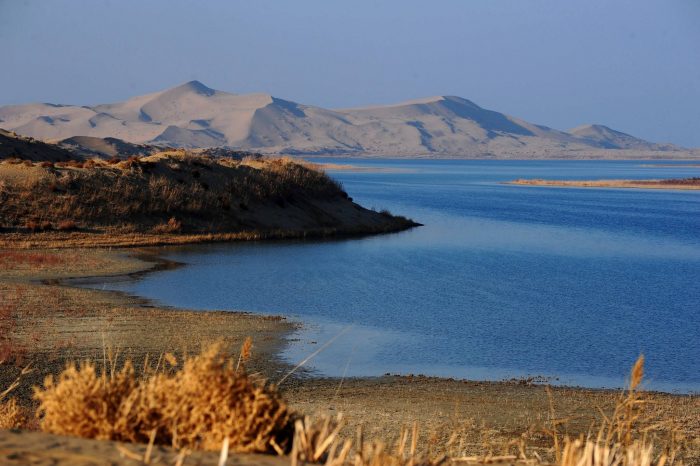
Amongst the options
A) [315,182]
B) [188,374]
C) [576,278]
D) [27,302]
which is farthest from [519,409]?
[315,182]

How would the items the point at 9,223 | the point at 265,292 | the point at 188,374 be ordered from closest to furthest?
the point at 188,374
the point at 265,292
the point at 9,223

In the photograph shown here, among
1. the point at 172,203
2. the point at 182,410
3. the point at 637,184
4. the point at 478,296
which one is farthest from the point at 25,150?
the point at 637,184

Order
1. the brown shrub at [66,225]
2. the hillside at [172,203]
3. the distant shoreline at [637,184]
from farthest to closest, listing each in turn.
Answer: the distant shoreline at [637,184]
the hillside at [172,203]
the brown shrub at [66,225]

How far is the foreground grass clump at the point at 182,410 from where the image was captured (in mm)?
5867

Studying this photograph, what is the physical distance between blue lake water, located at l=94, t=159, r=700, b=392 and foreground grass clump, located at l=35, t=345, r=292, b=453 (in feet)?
34.9

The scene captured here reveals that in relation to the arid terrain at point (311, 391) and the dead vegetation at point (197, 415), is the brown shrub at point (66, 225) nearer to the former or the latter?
the arid terrain at point (311, 391)

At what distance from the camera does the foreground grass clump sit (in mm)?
5867

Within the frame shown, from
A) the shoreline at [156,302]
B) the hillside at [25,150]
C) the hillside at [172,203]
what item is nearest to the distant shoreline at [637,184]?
A: the hillside at [172,203]

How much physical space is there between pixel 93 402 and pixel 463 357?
14.5 m

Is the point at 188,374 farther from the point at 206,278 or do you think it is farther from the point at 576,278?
the point at 576,278

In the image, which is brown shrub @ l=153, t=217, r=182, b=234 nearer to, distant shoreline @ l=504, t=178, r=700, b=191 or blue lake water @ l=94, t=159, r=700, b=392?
blue lake water @ l=94, t=159, r=700, b=392

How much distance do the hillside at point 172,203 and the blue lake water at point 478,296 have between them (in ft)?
10.0

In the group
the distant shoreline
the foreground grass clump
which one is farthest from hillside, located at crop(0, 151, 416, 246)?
the distant shoreline

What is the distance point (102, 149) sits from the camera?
115125 mm
